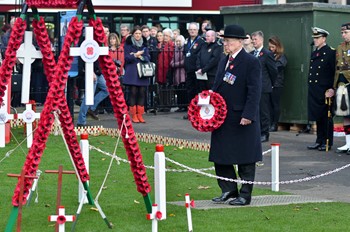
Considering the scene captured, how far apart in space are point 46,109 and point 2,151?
7750 mm

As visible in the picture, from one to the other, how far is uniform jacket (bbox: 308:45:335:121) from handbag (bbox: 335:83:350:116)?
0.44m

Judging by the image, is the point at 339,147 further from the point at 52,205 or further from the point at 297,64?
the point at 52,205

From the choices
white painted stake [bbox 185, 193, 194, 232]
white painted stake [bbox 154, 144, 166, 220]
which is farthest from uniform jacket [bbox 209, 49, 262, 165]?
white painted stake [bbox 185, 193, 194, 232]

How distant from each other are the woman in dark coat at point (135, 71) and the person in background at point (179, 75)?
277cm

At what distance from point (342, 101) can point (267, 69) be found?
227 cm

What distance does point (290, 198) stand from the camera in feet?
45.8

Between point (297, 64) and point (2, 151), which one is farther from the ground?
point (297, 64)

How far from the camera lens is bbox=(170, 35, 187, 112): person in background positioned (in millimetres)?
26797

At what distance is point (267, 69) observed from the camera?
20.7 metres

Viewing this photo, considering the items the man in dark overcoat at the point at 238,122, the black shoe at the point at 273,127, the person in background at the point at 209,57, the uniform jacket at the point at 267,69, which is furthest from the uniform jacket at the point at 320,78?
the man in dark overcoat at the point at 238,122

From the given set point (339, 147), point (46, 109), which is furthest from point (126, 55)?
point (46, 109)

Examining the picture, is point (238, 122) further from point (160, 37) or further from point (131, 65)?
point (160, 37)

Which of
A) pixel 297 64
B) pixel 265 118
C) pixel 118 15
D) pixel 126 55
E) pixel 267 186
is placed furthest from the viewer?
pixel 118 15

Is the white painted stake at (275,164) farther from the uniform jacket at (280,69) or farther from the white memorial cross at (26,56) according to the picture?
the uniform jacket at (280,69)
